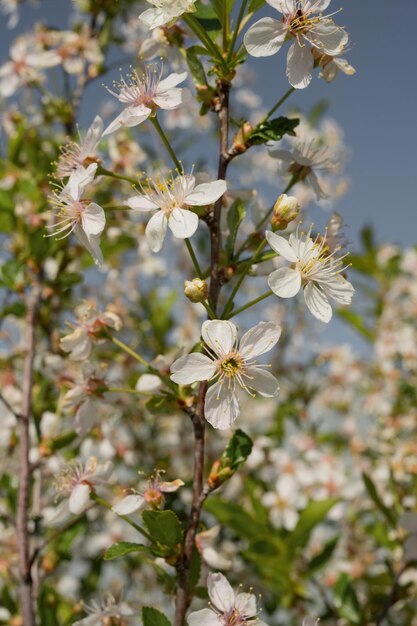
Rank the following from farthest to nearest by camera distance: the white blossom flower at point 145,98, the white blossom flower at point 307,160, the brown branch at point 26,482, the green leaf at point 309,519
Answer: the green leaf at point 309,519, the brown branch at point 26,482, the white blossom flower at point 307,160, the white blossom flower at point 145,98

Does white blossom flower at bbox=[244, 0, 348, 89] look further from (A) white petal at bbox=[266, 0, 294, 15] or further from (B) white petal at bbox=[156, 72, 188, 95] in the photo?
(B) white petal at bbox=[156, 72, 188, 95]

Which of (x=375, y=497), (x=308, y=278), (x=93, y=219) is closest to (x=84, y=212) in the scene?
(x=93, y=219)

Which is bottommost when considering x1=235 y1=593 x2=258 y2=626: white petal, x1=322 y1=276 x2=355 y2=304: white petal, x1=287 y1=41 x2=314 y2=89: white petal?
x1=235 y1=593 x2=258 y2=626: white petal

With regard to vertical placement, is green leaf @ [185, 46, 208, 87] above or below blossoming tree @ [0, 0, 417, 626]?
above

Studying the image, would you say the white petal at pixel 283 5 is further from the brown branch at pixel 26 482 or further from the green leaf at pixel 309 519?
the green leaf at pixel 309 519

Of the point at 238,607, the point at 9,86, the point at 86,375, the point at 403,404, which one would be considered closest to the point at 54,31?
the point at 9,86

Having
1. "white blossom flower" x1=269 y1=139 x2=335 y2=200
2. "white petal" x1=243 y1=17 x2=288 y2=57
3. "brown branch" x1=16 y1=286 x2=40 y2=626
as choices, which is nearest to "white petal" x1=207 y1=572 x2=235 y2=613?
"brown branch" x1=16 y1=286 x2=40 y2=626

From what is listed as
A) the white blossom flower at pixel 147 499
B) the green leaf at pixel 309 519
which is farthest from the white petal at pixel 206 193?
the green leaf at pixel 309 519

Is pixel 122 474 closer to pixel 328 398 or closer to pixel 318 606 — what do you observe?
pixel 318 606
